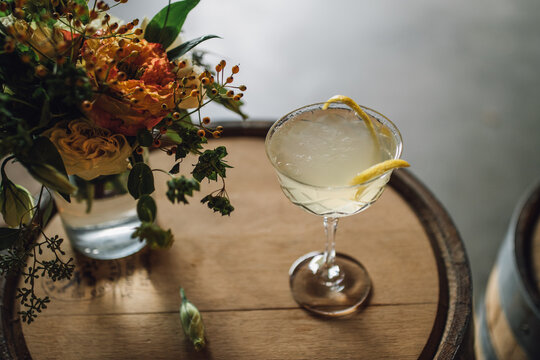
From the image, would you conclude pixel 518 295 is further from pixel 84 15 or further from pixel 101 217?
pixel 84 15

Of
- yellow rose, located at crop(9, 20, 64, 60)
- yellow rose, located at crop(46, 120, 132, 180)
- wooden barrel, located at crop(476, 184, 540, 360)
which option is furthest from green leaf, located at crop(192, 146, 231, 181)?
wooden barrel, located at crop(476, 184, 540, 360)

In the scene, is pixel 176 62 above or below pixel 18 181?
above

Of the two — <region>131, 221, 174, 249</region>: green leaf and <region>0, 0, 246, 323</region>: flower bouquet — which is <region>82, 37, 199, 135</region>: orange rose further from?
<region>131, 221, 174, 249</region>: green leaf

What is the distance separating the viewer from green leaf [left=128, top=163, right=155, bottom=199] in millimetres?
643

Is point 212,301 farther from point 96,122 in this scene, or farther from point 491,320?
point 491,320

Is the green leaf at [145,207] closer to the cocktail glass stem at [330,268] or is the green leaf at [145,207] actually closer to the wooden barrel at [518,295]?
the cocktail glass stem at [330,268]

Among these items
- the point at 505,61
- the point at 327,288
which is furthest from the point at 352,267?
the point at 505,61

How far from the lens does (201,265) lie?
85 cm

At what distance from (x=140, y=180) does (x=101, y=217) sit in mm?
189

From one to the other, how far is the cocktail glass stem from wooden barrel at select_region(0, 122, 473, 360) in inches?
2.0

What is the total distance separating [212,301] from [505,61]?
2223 millimetres

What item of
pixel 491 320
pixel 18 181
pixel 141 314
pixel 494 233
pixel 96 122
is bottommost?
pixel 494 233

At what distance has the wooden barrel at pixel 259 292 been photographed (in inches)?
28.8

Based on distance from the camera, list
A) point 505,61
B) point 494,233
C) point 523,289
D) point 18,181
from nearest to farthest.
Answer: point 523,289
point 18,181
point 494,233
point 505,61
